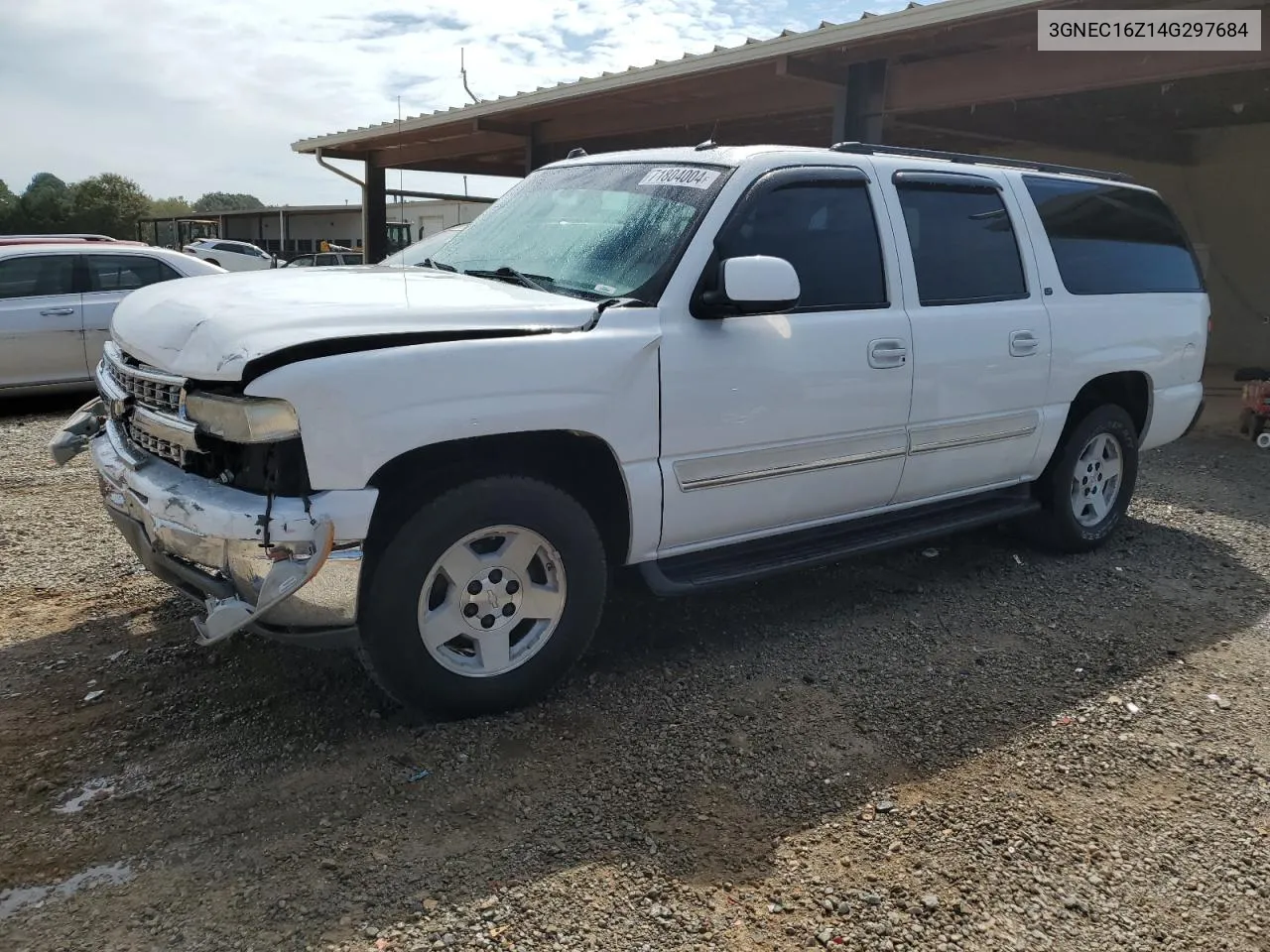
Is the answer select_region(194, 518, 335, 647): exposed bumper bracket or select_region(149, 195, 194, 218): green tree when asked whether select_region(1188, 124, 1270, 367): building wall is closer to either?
select_region(194, 518, 335, 647): exposed bumper bracket

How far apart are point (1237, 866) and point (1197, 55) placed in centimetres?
731

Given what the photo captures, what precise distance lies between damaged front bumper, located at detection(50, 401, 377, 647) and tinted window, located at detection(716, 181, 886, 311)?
5.96 ft

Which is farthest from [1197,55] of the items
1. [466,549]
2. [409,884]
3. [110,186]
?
[110,186]

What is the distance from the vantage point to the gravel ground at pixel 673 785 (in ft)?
8.14

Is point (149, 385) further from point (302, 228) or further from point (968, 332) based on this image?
point (302, 228)

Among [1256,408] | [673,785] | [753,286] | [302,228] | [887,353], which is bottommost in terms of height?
[673,785]

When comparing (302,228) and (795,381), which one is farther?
(302,228)

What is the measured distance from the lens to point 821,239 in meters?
3.98

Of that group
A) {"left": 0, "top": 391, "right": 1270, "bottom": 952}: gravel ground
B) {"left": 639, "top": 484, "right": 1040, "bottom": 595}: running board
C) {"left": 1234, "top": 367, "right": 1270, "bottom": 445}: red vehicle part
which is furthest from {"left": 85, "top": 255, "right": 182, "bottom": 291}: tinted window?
{"left": 1234, "top": 367, "right": 1270, "bottom": 445}: red vehicle part

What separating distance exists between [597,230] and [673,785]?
2.15m

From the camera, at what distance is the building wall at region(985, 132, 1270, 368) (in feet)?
44.2

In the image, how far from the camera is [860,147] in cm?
436

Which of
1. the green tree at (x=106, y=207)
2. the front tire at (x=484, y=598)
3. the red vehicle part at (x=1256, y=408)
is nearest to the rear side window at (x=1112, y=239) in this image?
the front tire at (x=484, y=598)

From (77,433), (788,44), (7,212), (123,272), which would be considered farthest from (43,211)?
(77,433)
